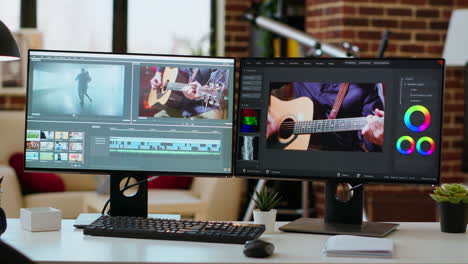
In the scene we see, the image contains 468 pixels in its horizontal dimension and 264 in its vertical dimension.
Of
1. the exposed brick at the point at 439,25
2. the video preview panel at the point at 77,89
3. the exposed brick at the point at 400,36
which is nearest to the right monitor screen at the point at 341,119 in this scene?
the video preview panel at the point at 77,89

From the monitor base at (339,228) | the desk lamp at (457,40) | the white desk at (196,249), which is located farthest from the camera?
the desk lamp at (457,40)

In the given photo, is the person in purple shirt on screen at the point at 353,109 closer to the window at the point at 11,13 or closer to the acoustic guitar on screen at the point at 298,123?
the acoustic guitar on screen at the point at 298,123

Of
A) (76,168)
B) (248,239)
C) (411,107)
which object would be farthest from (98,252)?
(411,107)

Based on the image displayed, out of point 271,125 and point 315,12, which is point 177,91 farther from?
point 315,12

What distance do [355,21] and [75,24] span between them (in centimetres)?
232

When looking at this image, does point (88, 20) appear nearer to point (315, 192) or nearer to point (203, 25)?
point (203, 25)

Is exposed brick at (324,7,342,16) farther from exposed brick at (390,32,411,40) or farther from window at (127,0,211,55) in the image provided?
window at (127,0,211,55)

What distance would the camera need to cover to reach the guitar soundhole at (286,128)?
2064 mm

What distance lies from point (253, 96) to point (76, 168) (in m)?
0.55

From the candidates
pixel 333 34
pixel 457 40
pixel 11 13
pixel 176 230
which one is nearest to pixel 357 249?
pixel 176 230

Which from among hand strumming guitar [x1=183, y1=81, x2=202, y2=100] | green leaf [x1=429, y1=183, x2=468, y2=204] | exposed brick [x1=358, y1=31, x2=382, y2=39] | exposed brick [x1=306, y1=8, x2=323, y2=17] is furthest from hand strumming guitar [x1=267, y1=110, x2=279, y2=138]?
exposed brick [x1=306, y1=8, x2=323, y2=17]

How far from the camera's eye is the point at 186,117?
6.84 feet

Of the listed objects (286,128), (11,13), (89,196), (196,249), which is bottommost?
(89,196)

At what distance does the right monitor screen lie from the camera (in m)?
2.00
